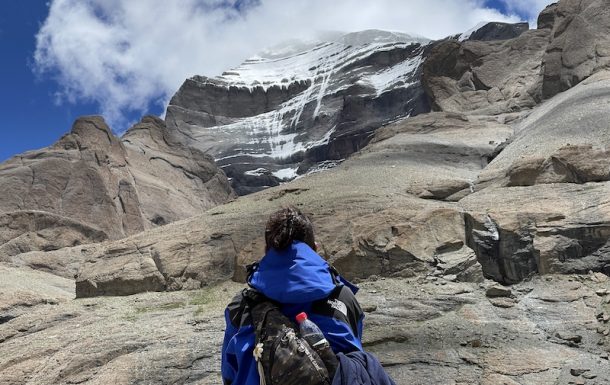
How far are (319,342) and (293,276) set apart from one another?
1.27 ft

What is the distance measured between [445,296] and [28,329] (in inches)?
316

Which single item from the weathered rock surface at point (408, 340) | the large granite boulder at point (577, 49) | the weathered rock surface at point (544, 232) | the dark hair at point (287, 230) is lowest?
the weathered rock surface at point (408, 340)

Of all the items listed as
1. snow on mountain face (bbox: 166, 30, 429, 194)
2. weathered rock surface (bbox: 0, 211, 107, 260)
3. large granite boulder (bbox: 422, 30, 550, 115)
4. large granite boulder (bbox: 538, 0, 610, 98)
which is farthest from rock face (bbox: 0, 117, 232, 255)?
snow on mountain face (bbox: 166, 30, 429, 194)

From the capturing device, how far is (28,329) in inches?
434

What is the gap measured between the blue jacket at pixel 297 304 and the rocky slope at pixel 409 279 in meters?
4.37

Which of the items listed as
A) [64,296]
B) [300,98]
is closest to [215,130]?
[300,98]

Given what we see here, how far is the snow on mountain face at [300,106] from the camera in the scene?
3900 inches

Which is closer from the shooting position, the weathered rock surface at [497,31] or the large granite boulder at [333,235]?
the large granite boulder at [333,235]

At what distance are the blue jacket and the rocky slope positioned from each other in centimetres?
437

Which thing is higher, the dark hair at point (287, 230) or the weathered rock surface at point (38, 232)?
the weathered rock surface at point (38, 232)

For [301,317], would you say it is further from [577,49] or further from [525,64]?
[525,64]

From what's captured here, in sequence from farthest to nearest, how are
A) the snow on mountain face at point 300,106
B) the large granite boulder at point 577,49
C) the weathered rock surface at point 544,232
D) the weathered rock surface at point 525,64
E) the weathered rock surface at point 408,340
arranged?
the snow on mountain face at point 300,106
the weathered rock surface at point 525,64
the large granite boulder at point 577,49
the weathered rock surface at point 544,232
the weathered rock surface at point 408,340

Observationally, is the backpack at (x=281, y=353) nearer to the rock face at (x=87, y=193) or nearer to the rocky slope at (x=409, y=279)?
the rocky slope at (x=409, y=279)

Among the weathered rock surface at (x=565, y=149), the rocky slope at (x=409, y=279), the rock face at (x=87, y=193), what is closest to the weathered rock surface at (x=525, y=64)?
the weathered rock surface at (x=565, y=149)
